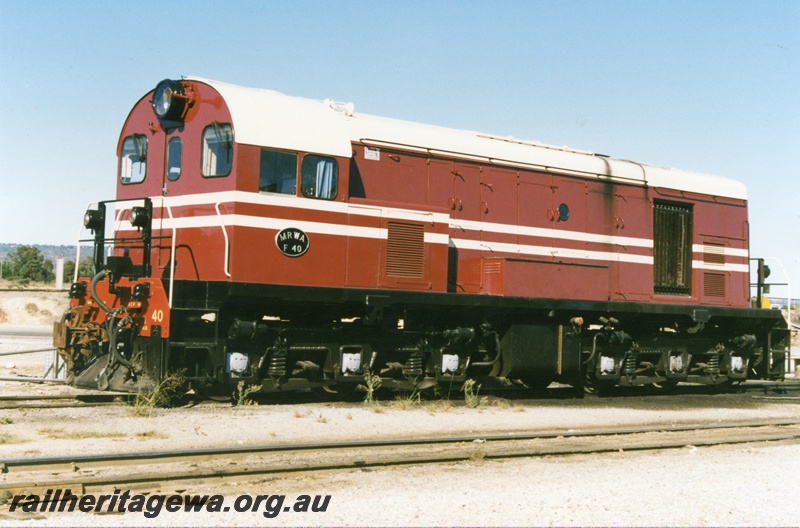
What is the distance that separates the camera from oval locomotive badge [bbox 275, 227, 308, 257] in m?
10.9

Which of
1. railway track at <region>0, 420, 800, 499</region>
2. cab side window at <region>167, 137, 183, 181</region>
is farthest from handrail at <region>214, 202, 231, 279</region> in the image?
railway track at <region>0, 420, 800, 499</region>

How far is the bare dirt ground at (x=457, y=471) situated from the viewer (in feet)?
19.8

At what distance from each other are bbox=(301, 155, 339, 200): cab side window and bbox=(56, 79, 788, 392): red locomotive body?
0.02 meters

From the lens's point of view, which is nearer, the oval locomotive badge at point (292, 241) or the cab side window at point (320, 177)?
the oval locomotive badge at point (292, 241)

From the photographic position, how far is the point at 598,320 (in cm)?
1452

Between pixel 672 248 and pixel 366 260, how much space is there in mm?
7177

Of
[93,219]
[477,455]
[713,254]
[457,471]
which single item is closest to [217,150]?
[93,219]

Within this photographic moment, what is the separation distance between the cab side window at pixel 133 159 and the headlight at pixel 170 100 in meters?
0.83

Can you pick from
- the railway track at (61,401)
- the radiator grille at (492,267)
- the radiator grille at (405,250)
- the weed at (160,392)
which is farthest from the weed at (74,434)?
the radiator grille at (492,267)

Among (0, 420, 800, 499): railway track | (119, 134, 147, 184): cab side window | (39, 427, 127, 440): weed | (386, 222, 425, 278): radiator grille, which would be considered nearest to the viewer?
(0, 420, 800, 499): railway track

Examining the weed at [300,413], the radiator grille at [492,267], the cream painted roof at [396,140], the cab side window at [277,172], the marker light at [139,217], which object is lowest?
the weed at [300,413]

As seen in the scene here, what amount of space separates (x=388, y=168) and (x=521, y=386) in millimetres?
5619

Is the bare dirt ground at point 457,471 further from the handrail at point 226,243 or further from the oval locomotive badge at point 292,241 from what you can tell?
the oval locomotive badge at point 292,241

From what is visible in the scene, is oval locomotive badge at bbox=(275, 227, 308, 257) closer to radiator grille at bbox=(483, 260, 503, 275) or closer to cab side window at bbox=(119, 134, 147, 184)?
cab side window at bbox=(119, 134, 147, 184)
